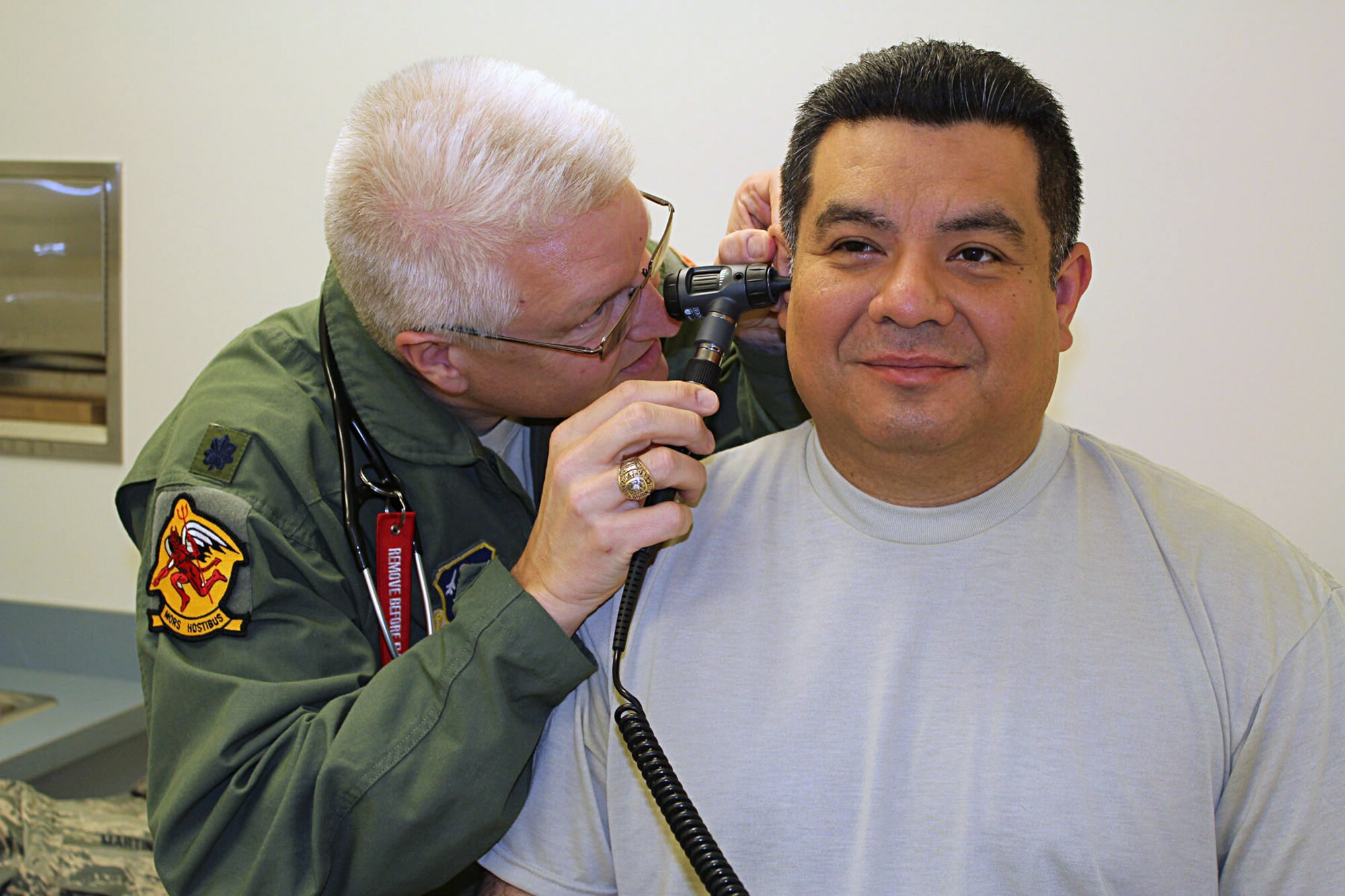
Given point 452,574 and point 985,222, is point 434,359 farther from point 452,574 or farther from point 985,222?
point 985,222

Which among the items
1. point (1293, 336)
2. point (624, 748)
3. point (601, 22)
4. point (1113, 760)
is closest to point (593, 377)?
point (624, 748)

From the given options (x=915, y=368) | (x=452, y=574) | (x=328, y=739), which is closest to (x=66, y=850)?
(x=452, y=574)

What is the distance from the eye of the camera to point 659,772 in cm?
119

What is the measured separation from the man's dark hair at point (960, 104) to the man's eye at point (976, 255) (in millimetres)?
93

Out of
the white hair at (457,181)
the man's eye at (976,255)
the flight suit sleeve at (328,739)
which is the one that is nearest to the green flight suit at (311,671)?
the flight suit sleeve at (328,739)

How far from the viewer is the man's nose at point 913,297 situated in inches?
46.9

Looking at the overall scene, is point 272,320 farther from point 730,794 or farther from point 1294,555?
point 1294,555

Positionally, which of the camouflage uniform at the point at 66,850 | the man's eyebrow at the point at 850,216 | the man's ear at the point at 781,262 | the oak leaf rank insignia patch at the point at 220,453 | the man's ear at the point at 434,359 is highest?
the man's eyebrow at the point at 850,216

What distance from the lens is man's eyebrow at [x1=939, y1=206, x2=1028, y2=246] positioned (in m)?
1.21

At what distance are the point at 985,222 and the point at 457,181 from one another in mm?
677

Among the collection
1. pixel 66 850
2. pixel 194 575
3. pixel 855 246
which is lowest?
pixel 66 850

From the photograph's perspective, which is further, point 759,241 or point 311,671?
point 759,241

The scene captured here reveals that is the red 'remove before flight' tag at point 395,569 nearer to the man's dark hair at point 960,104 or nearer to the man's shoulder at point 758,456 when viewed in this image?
the man's shoulder at point 758,456

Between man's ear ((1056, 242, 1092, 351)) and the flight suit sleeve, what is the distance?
72 cm
